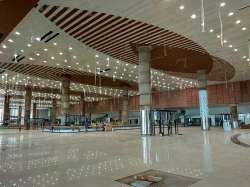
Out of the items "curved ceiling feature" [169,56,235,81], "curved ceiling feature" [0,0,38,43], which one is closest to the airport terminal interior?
"curved ceiling feature" [0,0,38,43]

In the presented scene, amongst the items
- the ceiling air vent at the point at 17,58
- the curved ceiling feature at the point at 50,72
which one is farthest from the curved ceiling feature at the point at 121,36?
the curved ceiling feature at the point at 50,72

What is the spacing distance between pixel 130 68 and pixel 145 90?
7416 millimetres

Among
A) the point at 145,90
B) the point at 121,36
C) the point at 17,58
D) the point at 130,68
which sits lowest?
the point at 145,90

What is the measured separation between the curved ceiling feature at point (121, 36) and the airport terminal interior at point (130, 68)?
0.07m

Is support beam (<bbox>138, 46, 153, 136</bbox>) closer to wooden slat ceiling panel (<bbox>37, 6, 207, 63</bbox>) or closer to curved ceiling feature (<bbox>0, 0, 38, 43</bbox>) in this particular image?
wooden slat ceiling panel (<bbox>37, 6, 207, 63</bbox>)

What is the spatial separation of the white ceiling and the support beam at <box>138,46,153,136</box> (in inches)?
156

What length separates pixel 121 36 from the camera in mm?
14578

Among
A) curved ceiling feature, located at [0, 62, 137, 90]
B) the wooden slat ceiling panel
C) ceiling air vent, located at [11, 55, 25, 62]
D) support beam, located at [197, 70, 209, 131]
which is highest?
the wooden slat ceiling panel

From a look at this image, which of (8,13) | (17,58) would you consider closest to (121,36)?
(8,13)

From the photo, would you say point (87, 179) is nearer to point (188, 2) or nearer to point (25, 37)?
point (188, 2)

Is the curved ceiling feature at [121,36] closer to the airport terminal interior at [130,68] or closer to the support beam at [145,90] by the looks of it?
the airport terminal interior at [130,68]

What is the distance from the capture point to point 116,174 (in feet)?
14.3

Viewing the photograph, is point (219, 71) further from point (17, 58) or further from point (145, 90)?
point (17, 58)

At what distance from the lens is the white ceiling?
10203mm
